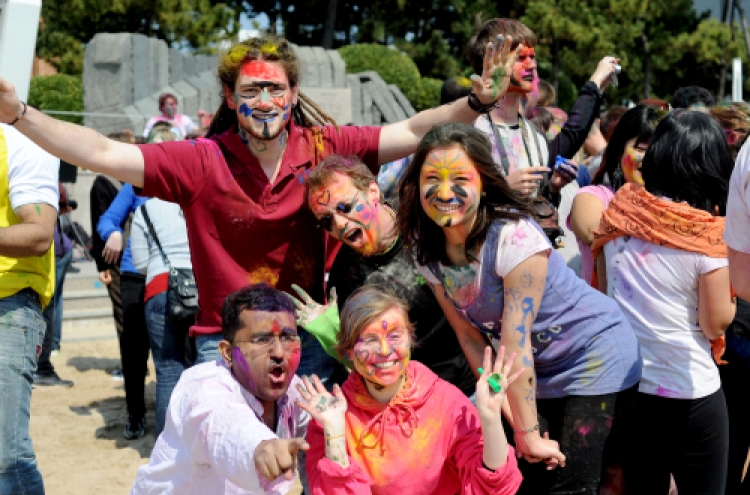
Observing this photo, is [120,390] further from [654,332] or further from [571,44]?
[571,44]

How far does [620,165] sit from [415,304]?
4.18ft

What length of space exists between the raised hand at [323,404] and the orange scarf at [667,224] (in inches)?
46.5

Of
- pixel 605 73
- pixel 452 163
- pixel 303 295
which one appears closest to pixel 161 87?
pixel 605 73

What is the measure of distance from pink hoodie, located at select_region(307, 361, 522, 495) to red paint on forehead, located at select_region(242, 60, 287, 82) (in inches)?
45.2

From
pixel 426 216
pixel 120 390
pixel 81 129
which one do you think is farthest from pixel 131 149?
pixel 120 390

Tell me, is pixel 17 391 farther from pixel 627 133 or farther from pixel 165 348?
pixel 627 133

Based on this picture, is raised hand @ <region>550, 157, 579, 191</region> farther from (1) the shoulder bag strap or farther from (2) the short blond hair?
(2) the short blond hair

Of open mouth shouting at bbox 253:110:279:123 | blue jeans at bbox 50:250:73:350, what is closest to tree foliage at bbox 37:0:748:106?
blue jeans at bbox 50:250:73:350

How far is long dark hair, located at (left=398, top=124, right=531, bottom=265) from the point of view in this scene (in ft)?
8.79

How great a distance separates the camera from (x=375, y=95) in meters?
14.8

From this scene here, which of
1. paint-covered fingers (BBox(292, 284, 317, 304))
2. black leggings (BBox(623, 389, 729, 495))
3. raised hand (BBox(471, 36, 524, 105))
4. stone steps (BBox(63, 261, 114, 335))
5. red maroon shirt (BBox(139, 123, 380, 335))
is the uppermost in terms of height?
raised hand (BBox(471, 36, 524, 105))

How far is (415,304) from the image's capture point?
10.1ft

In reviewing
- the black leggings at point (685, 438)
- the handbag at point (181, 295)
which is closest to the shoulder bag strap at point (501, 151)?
the black leggings at point (685, 438)

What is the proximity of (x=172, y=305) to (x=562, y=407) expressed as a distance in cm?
267
